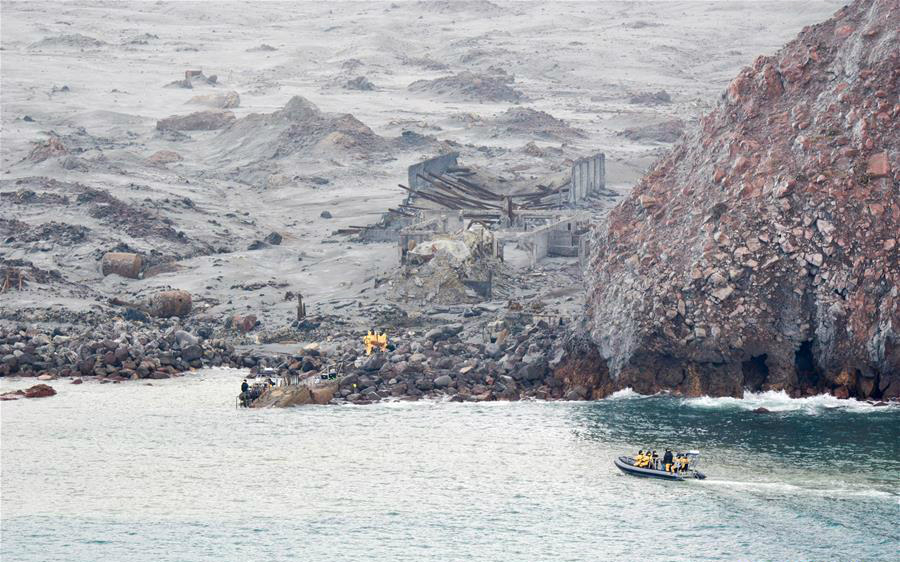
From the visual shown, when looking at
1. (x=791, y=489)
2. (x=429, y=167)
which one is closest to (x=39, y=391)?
(x=791, y=489)

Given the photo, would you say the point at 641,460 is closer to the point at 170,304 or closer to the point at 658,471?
the point at 658,471

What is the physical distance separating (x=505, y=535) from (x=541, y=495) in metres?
4.08

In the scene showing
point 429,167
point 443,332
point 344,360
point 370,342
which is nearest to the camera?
point 344,360

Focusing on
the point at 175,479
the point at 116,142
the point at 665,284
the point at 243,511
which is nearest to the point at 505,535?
the point at 243,511

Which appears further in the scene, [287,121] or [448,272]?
[287,121]

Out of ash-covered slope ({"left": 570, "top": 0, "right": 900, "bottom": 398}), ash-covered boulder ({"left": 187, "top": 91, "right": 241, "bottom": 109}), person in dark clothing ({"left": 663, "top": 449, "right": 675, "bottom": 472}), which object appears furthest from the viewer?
ash-covered boulder ({"left": 187, "top": 91, "right": 241, "bottom": 109})

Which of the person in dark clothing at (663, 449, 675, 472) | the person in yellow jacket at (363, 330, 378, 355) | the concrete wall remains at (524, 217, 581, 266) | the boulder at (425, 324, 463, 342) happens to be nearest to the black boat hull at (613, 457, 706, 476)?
the person in dark clothing at (663, 449, 675, 472)

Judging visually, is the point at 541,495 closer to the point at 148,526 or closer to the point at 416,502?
the point at 416,502

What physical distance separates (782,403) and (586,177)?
4481cm

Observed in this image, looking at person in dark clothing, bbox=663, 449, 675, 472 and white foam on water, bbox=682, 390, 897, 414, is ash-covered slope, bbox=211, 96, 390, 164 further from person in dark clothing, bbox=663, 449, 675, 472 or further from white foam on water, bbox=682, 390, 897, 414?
person in dark clothing, bbox=663, 449, 675, 472

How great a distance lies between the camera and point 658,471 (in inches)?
2034

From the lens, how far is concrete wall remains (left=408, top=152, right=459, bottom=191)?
10075 cm

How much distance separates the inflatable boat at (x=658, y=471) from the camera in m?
51.2

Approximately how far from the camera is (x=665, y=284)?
61.5 m
